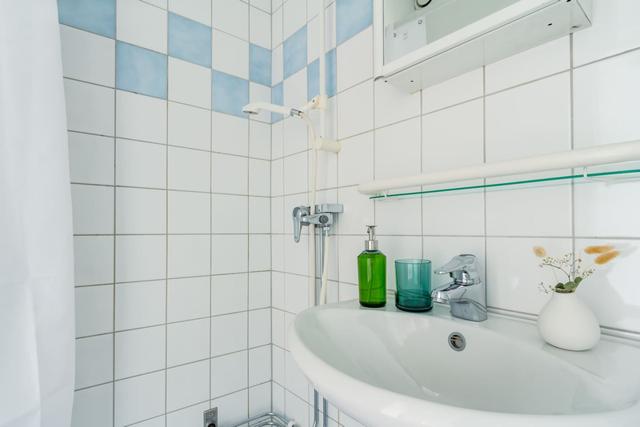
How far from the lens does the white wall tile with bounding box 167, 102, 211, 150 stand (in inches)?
45.3

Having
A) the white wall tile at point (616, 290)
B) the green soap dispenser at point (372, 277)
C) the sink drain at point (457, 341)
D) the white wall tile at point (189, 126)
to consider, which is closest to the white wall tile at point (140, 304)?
the white wall tile at point (189, 126)

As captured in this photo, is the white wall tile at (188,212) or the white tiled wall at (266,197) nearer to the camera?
the white tiled wall at (266,197)

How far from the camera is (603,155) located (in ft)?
1.60

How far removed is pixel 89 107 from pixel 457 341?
1.14m

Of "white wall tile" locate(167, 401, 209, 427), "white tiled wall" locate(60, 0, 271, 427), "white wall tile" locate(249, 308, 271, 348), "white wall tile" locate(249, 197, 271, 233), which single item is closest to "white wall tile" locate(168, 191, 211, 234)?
"white tiled wall" locate(60, 0, 271, 427)

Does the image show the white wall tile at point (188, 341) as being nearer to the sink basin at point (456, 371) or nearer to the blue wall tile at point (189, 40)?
the sink basin at point (456, 371)

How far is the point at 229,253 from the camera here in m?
1.26

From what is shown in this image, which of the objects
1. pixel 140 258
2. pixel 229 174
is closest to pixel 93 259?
pixel 140 258

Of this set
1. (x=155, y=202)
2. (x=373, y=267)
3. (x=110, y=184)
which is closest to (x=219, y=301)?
(x=155, y=202)

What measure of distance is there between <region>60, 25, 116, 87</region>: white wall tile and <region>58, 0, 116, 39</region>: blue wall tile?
0.02 m

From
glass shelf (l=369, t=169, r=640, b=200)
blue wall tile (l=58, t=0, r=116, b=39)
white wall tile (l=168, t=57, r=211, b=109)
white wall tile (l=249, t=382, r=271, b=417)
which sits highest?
blue wall tile (l=58, t=0, r=116, b=39)

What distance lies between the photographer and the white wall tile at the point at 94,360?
0.97 metres

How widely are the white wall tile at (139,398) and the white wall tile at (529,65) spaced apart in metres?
1.24

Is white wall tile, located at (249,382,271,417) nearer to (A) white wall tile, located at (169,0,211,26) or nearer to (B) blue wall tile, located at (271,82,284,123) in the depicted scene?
(B) blue wall tile, located at (271,82,284,123)
